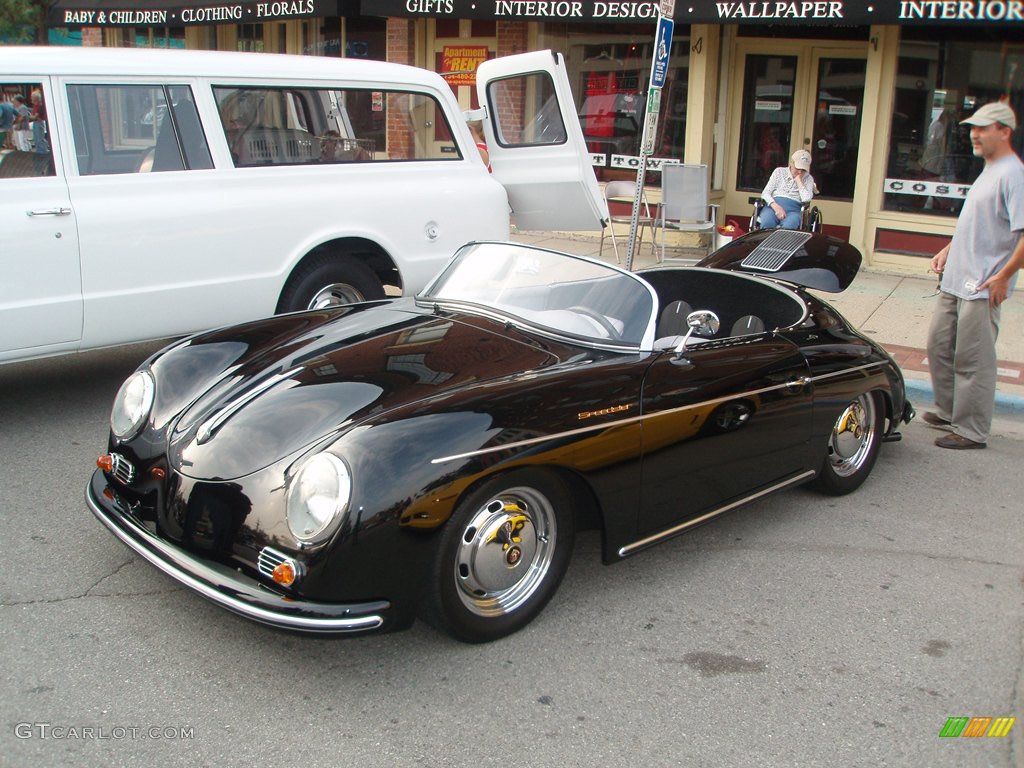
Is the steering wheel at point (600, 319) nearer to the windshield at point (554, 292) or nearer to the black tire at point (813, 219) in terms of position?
the windshield at point (554, 292)

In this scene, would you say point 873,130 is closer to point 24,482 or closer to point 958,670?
point 958,670

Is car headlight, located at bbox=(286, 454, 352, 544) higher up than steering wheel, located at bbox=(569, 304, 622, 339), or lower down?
lower down

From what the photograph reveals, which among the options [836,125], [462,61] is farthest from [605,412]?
[462,61]

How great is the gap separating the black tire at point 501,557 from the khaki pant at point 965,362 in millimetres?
3419

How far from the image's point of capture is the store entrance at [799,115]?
1151cm

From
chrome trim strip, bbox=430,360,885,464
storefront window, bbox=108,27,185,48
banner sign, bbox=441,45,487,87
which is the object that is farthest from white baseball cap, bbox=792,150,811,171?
storefront window, bbox=108,27,185,48

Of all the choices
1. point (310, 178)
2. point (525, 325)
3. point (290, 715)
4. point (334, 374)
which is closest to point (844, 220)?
point (310, 178)

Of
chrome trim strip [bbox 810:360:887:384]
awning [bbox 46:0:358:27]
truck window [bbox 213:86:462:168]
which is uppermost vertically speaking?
awning [bbox 46:0:358:27]

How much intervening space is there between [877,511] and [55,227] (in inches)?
185

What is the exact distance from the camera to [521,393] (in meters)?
3.58

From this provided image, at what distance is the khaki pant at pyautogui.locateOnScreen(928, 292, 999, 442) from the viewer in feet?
19.2

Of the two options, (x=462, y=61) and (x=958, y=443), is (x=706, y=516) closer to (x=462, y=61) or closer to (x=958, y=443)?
(x=958, y=443)

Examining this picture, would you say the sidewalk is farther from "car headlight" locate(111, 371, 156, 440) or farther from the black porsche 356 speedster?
"car headlight" locate(111, 371, 156, 440)

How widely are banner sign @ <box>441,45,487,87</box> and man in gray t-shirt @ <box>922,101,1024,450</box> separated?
8.98m
